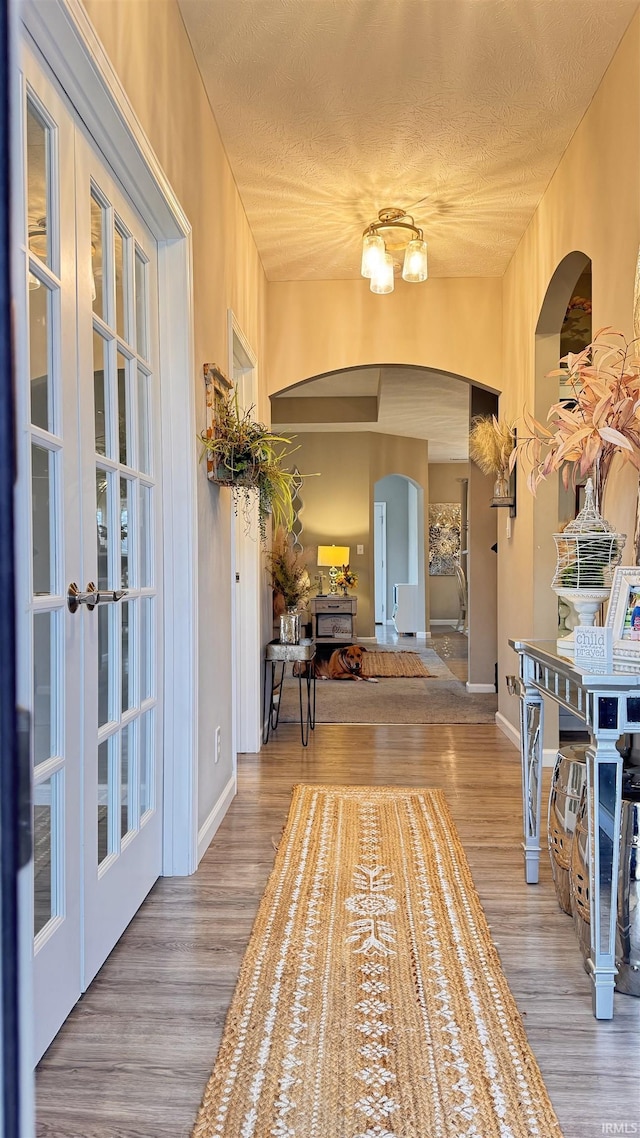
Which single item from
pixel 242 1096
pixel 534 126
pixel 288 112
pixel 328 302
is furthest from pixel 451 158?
pixel 242 1096

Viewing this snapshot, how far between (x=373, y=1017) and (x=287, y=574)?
3.21m

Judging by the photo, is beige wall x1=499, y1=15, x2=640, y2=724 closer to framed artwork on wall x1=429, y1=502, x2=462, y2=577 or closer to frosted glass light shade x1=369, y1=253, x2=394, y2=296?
frosted glass light shade x1=369, y1=253, x2=394, y2=296

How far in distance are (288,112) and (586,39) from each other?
1126 millimetres

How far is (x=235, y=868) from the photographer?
2.64 meters

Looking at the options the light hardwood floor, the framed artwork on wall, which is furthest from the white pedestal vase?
the framed artwork on wall

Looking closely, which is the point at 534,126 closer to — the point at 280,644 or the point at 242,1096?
the point at 280,644

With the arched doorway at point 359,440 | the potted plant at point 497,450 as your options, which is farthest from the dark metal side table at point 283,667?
the arched doorway at point 359,440

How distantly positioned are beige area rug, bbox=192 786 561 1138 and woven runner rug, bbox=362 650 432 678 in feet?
15.2

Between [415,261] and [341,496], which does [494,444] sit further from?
[341,496]

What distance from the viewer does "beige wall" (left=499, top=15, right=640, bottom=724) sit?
255cm

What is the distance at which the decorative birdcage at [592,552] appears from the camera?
2137 mm

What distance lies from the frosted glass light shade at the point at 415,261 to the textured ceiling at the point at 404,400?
2151mm

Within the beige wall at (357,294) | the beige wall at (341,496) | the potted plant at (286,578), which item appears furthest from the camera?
the beige wall at (341,496)

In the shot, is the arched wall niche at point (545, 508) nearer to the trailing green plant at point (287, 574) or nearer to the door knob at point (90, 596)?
the trailing green plant at point (287, 574)
